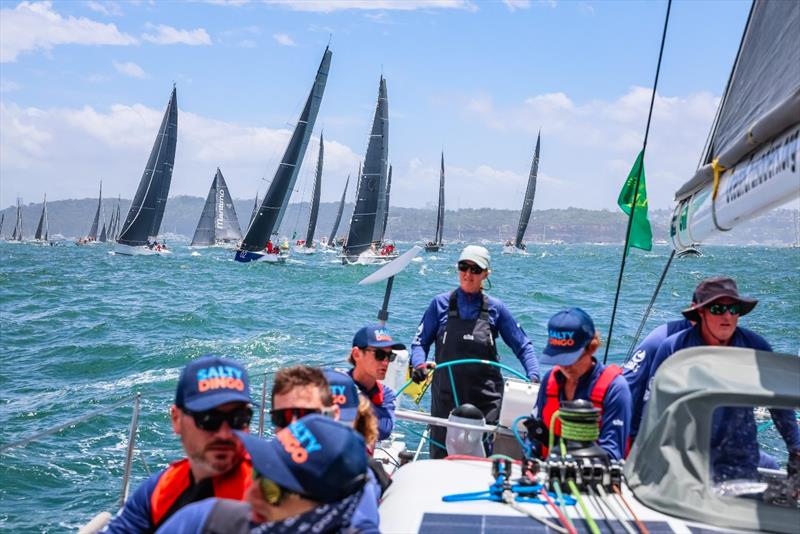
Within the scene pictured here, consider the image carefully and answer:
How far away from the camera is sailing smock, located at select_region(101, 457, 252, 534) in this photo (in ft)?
8.28

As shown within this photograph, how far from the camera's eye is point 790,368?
3.04 meters

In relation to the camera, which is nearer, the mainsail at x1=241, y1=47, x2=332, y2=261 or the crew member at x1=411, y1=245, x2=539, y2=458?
the crew member at x1=411, y1=245, x2=539, y2=458

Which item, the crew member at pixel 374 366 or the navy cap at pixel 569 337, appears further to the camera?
the crew member at pixel 374 366

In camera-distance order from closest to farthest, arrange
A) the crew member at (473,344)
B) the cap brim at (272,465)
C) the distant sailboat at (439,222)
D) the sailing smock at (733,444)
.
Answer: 1. the cap brim at (272,465)
2. the sailing smock at (733,444)
3. the crew member at (473,344)
4. the distant sailboat at (439,222)

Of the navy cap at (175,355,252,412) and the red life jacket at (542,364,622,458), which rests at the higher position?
the navy cap at (175,355,252,412)

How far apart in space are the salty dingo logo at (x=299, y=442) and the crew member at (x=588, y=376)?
6.15ft

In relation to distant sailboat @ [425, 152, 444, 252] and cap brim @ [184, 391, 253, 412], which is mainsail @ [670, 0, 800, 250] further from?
distant sailboat @ [425, 152, 444, 252]

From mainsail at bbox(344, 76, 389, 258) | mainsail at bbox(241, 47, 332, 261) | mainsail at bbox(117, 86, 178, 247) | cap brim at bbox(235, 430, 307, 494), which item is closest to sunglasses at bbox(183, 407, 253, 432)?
cap brim at bbox(235, 430, 307, 494)

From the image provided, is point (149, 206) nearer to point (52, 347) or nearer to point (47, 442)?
point (52, 347)

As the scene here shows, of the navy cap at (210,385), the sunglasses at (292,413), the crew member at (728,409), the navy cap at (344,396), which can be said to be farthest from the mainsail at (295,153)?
the navy cap at (210,385)

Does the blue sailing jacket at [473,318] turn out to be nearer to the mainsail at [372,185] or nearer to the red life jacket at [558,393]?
the red life jacket at [558,393]

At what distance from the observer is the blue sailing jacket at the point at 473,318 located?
5.50 m

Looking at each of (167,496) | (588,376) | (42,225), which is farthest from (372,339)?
(42,225)

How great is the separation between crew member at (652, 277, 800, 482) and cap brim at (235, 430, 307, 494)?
1.57 m
